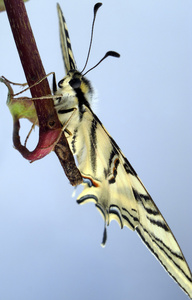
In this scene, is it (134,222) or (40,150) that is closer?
(40,150)

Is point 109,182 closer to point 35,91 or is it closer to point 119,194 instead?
point 119,194

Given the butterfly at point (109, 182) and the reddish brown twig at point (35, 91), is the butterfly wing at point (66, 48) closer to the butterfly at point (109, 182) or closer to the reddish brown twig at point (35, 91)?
the butterfly at point (109, 182)

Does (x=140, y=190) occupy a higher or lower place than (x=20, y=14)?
lower

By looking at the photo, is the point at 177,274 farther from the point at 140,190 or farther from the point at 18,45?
the point at 18,45

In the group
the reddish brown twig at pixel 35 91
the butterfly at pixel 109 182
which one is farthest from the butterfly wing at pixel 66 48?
the reddish brown twig at pixel 35 91

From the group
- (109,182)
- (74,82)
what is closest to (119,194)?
(109,182)

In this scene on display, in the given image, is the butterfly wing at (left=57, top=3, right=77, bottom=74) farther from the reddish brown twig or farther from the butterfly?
the reddish brown twig

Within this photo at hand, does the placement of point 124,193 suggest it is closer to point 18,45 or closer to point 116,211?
point 116,211

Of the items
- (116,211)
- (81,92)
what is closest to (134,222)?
(116,211)

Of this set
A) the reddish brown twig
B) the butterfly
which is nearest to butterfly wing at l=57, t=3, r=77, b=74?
the butterfly
